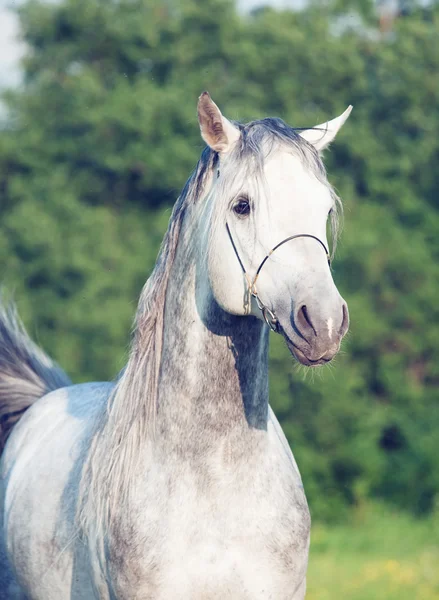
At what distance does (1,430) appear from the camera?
509 cm

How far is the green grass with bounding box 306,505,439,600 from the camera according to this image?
860 centimetres

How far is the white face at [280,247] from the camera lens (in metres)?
2.92

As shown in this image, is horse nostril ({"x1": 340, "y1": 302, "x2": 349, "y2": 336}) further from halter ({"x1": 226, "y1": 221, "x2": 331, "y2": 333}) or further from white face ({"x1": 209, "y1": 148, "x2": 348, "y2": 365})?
halter ({"x1": 226, "y1": 221, "x2": 331, "y2": 333})

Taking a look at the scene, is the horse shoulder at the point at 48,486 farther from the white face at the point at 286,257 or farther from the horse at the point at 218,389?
the white face at the point at 286,257

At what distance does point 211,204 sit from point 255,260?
0.28 m

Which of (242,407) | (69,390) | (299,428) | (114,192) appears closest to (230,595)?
(242,407)

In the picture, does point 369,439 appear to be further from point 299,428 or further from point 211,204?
point 211,204

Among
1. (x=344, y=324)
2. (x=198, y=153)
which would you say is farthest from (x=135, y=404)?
(x=198, y=153)

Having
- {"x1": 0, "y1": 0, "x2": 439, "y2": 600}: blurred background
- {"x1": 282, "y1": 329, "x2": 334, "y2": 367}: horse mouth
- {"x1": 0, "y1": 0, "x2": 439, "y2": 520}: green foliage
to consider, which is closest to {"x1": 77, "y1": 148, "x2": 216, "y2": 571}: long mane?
{"x1": 282, "y1": 329, "x2": 334, "y2": 367}: horse mouth

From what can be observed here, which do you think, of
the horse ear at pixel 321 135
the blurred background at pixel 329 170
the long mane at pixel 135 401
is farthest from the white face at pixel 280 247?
the blurred background at pixel 329 170

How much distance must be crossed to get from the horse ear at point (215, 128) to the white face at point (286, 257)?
8 cm

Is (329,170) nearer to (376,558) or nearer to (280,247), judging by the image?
(376,558)

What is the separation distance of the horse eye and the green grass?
18.3 feet

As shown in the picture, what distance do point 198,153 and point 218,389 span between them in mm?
14292
